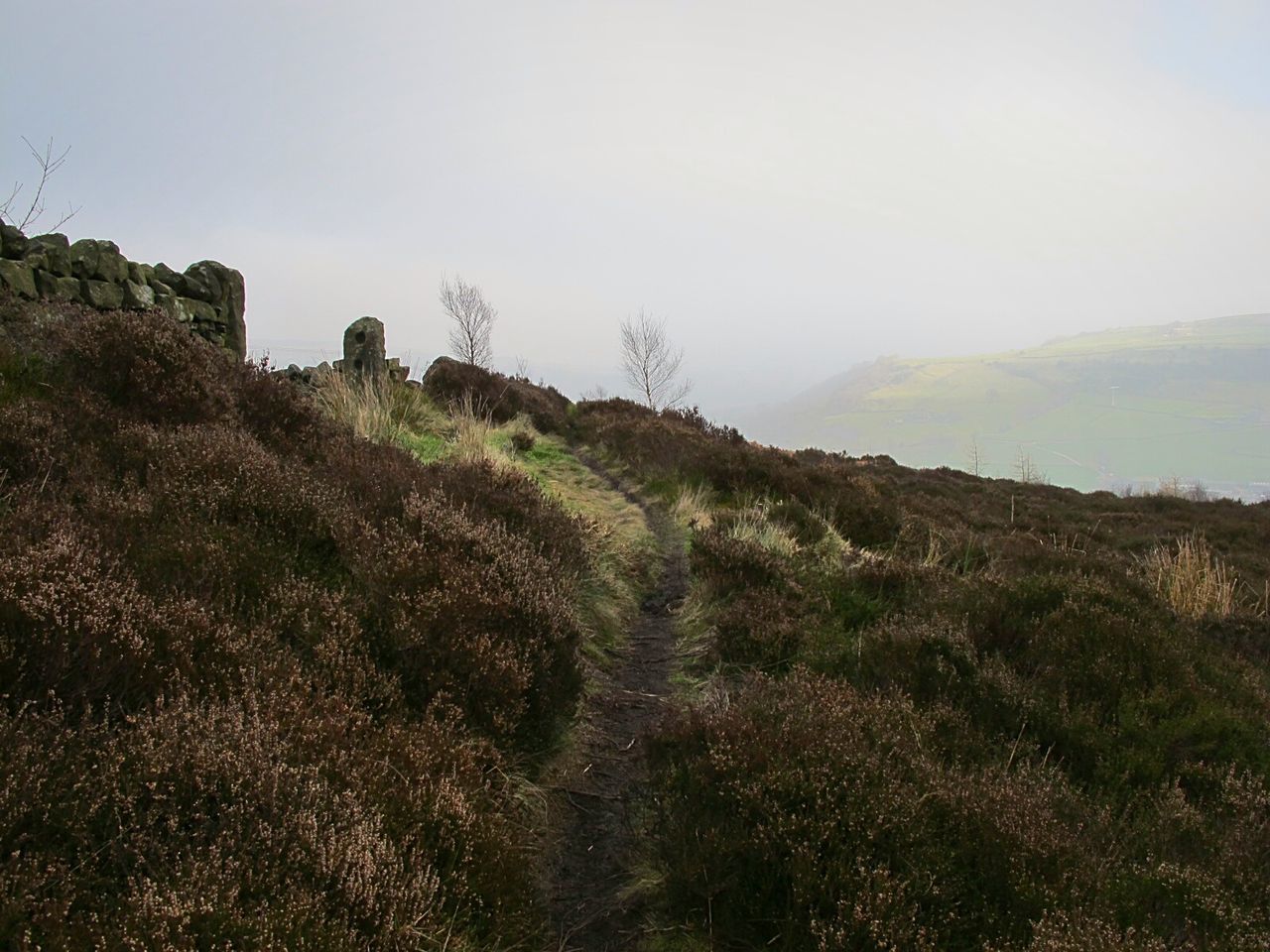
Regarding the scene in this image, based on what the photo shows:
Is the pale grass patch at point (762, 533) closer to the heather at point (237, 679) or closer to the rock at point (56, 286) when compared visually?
the heather at point (237, 679)

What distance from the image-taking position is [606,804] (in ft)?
12.0

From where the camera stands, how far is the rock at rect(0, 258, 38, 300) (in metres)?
5.63

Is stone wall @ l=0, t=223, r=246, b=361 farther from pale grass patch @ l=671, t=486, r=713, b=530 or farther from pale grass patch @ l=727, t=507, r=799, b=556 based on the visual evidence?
pale grass patch @ l=727, t=507, r=799, b=556

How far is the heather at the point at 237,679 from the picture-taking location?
195 centimetres

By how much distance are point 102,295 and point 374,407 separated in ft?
9.34

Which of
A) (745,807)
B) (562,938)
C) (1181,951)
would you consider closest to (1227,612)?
(1181,951)

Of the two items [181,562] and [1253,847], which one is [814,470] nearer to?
[1253,847]

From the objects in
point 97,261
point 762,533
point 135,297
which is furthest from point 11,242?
point 762,533

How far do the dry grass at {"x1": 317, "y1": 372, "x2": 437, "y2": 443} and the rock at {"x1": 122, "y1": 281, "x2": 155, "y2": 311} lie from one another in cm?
188

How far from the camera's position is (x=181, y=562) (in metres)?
3.28

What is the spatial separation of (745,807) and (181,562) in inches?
105

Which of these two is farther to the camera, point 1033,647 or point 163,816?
point 1033,647

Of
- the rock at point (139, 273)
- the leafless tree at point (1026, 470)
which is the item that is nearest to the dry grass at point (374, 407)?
the rock at point (139, 273)

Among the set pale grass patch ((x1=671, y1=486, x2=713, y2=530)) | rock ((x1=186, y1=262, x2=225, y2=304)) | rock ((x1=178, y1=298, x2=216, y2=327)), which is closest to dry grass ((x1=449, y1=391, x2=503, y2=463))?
pale grass patch ((x1=671, y1=486, x2=713, y2=530))
